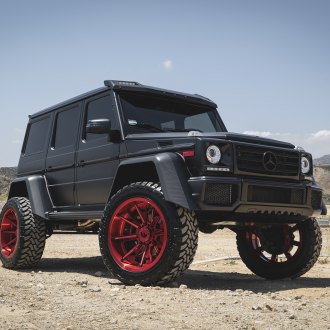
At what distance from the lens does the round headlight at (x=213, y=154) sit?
16.4 feet

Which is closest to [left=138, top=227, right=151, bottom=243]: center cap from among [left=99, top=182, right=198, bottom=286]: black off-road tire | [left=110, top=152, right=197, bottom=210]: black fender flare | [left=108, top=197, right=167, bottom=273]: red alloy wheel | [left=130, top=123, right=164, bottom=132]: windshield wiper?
[left=108, top=197, right=167, bottom=273]: red alloy wheel

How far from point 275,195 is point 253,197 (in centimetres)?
35

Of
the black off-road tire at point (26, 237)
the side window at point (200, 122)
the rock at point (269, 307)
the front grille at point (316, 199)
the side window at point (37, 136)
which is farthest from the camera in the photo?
the side window at point (37, 136)

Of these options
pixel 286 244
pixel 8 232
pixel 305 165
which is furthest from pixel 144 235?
pixel 8 232

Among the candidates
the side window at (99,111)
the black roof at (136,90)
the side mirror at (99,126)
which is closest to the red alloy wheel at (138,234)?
the side mirror at (99,126)

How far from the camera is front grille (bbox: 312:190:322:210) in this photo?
5794 mm

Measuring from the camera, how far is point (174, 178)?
4965mm

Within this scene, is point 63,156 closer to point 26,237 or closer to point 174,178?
point 26,237

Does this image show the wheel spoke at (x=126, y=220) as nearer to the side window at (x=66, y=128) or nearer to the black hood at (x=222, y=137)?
the black hood at (x=222, y=137)

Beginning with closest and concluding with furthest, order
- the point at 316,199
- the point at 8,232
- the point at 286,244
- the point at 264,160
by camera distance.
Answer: the point at 264,160 → the point at 316,199 → the point at 286,244 → the point at 8,232

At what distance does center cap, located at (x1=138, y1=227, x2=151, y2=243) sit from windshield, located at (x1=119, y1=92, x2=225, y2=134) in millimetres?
1265

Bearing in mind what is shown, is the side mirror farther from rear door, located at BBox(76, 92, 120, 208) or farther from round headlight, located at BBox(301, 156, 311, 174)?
round headlight, located at BBox(301, 156, 311, 174)

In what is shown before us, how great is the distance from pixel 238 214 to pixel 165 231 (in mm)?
827

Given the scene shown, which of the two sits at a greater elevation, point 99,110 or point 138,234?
point 99,110
